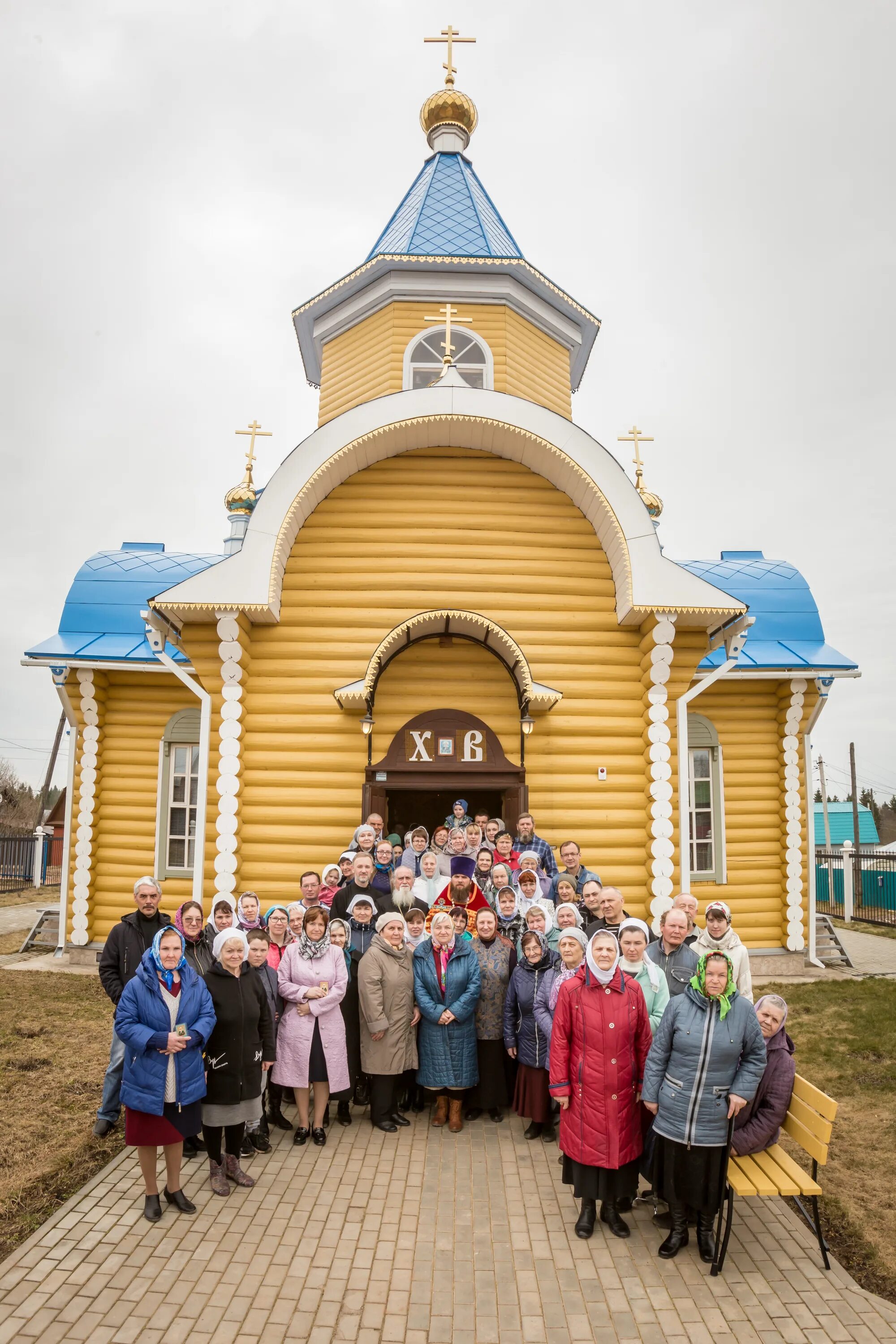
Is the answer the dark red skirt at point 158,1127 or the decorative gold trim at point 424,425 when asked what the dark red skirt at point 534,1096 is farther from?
the decorative gold trim at point 424,425

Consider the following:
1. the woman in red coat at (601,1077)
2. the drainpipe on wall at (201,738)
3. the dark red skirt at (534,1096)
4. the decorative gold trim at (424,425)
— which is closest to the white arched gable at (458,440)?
the decorative gold trim at (424,425)

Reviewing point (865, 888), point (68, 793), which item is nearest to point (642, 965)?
point (68, 793)

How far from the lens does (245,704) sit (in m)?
9.11

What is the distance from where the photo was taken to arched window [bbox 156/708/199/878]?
1162cm

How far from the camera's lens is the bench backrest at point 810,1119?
4.34 m

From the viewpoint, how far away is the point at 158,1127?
4.62m

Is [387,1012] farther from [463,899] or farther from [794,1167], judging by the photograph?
[794,1167]

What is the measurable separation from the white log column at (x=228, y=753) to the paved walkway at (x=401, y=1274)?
346 centimetres

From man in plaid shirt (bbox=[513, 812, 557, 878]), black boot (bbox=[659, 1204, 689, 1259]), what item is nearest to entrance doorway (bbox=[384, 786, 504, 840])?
man in plaid shirt (bbox=[513, 812, 557, 878])

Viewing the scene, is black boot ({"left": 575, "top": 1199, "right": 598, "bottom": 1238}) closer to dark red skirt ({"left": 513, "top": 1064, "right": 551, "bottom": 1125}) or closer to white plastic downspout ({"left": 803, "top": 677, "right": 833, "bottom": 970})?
dark red skirt ({"left": 513, "top": 1064, "right": 551, "bottom": 1125})

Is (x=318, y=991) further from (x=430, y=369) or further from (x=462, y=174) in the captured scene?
(x=462, y=174)

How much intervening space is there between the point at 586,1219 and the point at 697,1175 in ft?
2.24

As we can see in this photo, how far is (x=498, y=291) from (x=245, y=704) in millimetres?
6471

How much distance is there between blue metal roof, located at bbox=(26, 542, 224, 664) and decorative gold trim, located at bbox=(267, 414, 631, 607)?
2.12 metres
